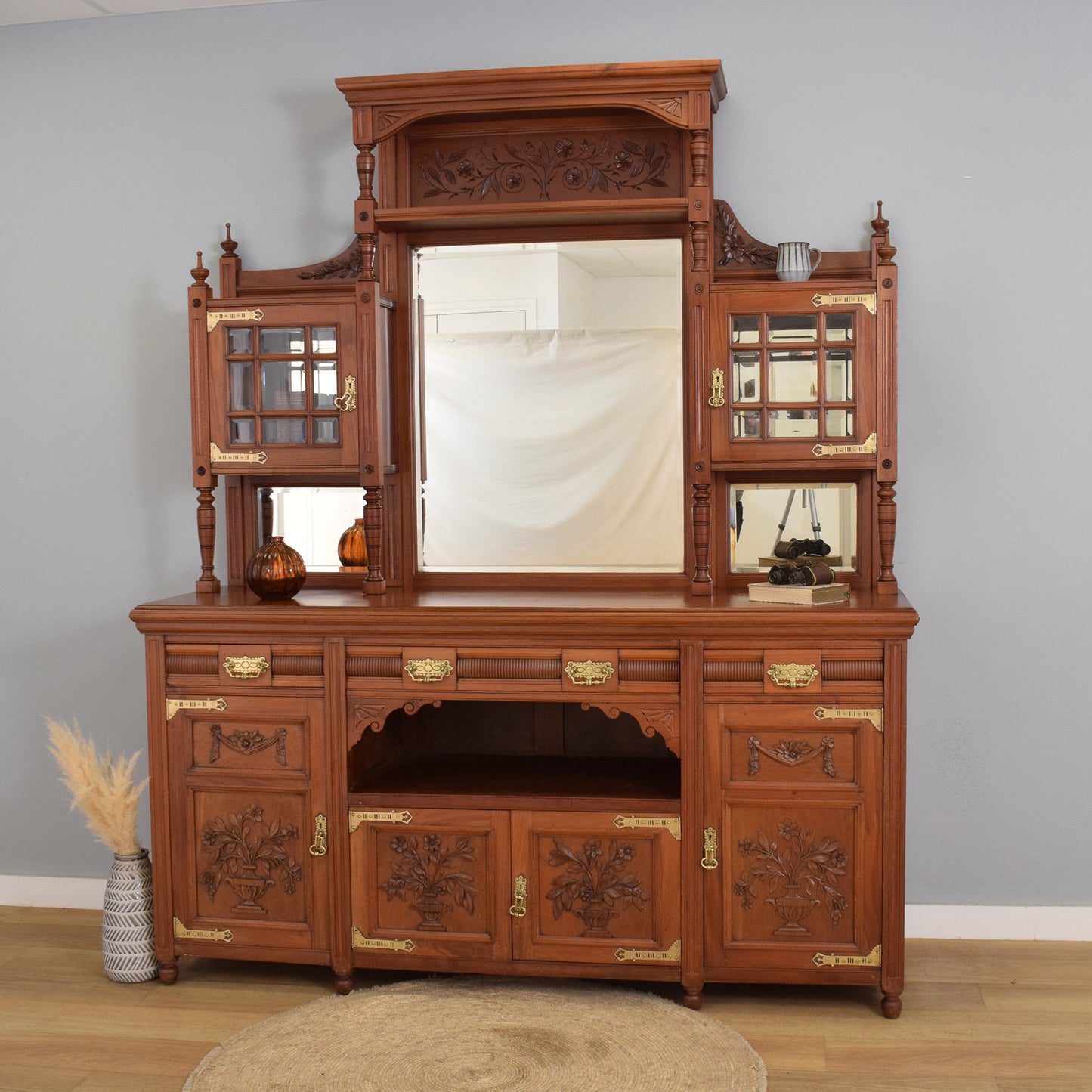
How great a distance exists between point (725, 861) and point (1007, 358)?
5.41 feet

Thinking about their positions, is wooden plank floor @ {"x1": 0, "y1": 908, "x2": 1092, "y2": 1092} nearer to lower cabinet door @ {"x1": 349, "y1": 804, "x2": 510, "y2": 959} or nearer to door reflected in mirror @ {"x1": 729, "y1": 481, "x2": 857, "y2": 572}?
lower cabinet door @ {"x1": 349, "y1": 804, "x2": 510, "y2": 959}

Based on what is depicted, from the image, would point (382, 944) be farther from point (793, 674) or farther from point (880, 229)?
point (880, 229)

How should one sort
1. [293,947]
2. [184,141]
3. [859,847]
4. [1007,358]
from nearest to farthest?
[859,847] → [293,947] → [1007,358] → [184,141]

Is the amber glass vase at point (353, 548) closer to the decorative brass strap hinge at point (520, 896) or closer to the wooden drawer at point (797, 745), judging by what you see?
the decorative brass strap hinge at point (520, 896)

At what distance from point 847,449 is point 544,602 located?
36.1 inches

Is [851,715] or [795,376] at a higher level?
[795,376]

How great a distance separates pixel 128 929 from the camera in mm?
3295

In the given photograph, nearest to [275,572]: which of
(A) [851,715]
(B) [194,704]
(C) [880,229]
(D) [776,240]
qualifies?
(B) [194,704]

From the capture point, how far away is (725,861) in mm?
3021

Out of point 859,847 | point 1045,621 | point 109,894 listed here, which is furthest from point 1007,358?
point 109,894

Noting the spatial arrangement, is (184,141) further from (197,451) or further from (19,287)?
(197,451)

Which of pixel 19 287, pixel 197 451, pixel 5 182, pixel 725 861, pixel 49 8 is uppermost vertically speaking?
pixel 49 8

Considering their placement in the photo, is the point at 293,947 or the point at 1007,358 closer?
the point at 293,947

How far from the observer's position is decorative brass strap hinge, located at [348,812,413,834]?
10.2 feet
